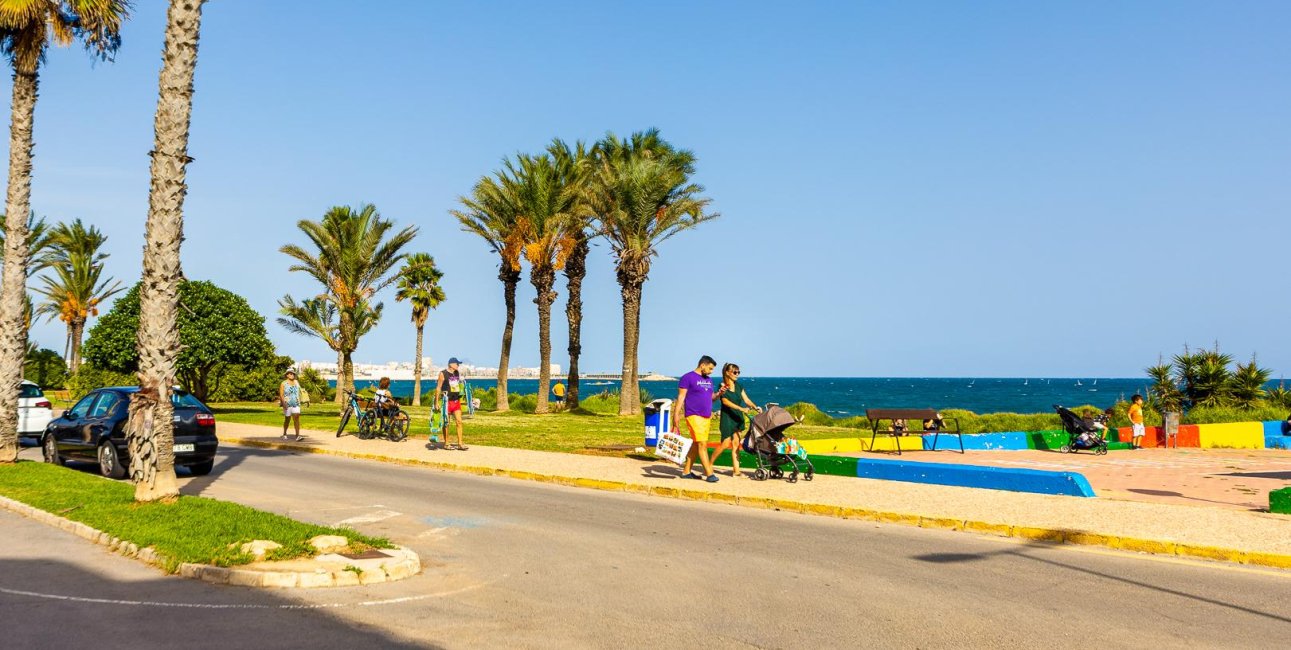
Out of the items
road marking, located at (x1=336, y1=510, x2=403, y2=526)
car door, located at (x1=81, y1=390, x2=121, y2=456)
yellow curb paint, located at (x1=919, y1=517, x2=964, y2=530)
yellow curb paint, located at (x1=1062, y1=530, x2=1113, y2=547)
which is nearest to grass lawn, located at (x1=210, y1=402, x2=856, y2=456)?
car door, located at (x1=81, y1=390, x2=121, y2=456)

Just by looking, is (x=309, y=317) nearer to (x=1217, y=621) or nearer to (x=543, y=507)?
(x=543, y=507)

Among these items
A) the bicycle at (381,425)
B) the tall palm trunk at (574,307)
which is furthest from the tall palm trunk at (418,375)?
the bicycle at (381,425)

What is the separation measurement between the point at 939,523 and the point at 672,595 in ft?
16.4

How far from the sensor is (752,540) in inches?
380

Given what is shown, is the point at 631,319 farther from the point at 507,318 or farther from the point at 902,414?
the point at 902,414

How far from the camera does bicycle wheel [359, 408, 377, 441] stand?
76.3 ft

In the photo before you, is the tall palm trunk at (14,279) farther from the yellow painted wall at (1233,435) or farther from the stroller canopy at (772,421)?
the yellow painted wall at (1233,435)

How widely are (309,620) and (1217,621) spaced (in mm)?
6303

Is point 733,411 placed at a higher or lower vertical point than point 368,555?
higher

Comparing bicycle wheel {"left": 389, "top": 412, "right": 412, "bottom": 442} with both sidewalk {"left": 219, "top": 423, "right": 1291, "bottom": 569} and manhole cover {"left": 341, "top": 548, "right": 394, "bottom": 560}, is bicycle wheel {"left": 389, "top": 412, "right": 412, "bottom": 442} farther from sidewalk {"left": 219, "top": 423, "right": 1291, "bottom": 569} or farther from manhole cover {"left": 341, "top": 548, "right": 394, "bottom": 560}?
manhole cover {"left": 341, "top": 548, "right": 394, "bottom": 560}

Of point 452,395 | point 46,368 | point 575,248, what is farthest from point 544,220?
point 46,368

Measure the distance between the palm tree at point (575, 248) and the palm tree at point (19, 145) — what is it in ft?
78.6

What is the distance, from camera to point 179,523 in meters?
9.22

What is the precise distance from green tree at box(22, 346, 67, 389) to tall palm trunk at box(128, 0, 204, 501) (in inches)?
2246
